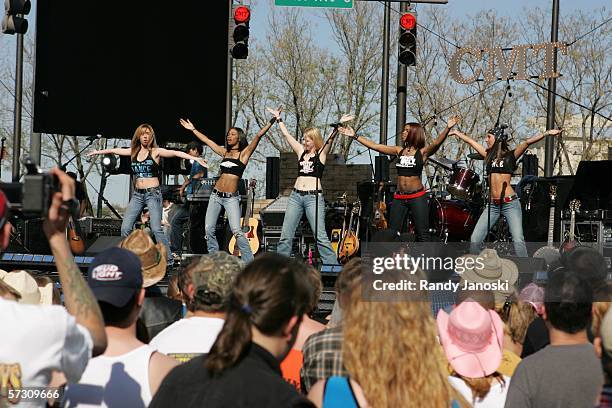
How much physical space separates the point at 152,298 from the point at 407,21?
1048cm

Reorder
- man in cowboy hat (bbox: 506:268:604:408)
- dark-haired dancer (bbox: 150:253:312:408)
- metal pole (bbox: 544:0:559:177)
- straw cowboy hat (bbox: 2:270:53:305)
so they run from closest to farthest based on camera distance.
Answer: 1. dark-haired dancer (bbox: 150:253:312:408)
2. man in cowboy hat (bbox: 506:268:604:408)
3. straw cowboy hat (bbox: 2:270:53:305)
4. metal pole (bbox: 544:0:559:177)

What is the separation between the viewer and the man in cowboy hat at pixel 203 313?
4.23m

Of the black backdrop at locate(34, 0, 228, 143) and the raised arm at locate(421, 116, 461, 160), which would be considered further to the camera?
the black backdrop at locate(34, 0, 228, 143)

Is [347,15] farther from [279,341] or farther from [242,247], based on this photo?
[279,341]

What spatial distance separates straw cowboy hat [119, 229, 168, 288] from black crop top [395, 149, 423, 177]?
591cm

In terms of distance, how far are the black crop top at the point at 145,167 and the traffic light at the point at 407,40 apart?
512cm

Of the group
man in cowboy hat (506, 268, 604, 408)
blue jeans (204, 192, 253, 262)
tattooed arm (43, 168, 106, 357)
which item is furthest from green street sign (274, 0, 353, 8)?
tattooed arm (43, 168, 106, 357)

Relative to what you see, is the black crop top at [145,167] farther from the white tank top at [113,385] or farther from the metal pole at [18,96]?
the white tank top at [113,385]

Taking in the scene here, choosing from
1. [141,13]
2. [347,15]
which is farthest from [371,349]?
[347,15]

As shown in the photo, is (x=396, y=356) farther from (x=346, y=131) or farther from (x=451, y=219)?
(x=451, y=219)

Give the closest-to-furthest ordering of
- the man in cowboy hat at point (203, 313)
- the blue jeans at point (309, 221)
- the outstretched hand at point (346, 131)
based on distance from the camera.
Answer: the man in cowboy hat at point (203, 313) → the outstretched hand at point (346, 131) → the blue jeans at point (309, 221)

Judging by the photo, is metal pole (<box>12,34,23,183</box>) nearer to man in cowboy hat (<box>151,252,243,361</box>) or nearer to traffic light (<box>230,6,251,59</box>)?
traffic light (<box>230,6,251,59</box>)

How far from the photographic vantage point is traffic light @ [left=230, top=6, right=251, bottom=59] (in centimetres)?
1437

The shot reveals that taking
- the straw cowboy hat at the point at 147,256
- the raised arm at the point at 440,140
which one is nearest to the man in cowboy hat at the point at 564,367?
the straw cowboy hat at the point at 147,256
